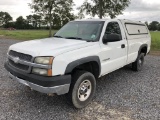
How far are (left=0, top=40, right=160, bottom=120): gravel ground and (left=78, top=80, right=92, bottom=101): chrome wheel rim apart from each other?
0.23 metres

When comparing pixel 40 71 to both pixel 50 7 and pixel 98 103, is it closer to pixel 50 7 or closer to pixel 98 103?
pixel 98 103

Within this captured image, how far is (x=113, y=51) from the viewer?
4.66m

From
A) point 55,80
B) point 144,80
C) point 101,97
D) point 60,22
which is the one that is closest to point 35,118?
point 55,80

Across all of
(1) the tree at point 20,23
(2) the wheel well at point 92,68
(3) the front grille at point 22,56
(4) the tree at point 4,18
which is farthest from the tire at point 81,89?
(4) the tree at point 4,18

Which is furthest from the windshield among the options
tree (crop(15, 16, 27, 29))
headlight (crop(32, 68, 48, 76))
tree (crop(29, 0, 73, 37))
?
tree (crop(15, 16, 27, 29))

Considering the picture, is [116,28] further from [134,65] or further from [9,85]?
[9,85]

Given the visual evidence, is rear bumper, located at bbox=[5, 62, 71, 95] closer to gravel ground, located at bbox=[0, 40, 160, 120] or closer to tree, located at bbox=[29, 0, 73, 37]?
gravel ground, located at bbox=[0, 40, 160, 120]

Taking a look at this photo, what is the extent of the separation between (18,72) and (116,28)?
297 centimetres

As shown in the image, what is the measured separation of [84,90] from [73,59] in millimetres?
828

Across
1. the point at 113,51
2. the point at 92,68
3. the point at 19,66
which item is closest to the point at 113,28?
the point at 113,51

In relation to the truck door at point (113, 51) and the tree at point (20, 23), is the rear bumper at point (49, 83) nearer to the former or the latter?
the truck door at point (113, 51)

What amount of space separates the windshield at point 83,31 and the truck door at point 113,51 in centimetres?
22

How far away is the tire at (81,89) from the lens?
3.58 metres

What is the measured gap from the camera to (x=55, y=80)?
10.6 ft
